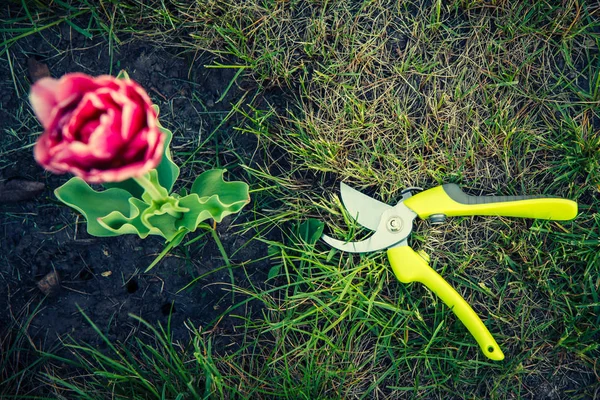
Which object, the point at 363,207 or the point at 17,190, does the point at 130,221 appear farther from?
the point at 363,207

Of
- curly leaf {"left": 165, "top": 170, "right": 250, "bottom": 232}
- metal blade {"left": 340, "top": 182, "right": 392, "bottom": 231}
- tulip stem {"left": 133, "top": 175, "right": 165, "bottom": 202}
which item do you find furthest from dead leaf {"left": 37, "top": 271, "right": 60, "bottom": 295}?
metal blade {"left": 340, "top": 182, "right": 392, "bottom": 231}

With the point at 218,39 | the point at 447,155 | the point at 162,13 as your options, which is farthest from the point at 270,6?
the point at 447,155

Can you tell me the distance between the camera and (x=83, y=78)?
3.59ft

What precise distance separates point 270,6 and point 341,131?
52 cm

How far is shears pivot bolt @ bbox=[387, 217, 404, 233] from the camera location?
1.80 metres

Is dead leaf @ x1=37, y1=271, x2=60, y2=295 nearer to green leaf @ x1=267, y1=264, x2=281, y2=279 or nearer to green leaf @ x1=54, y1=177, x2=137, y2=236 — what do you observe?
green leaf @ x1=54, y1=177, x2=137, y2=236

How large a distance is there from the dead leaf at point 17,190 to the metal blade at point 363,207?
1085mm

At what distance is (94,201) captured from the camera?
5.28 ft

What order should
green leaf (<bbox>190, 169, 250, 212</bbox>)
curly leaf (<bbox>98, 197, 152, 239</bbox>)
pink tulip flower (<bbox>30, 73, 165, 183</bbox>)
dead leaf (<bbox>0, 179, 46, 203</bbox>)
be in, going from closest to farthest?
pink tulip flower (<bbox>30, 73, 165, 183</bbox>) < curly leaf (<bbox>98, 197, 152, 239</bbox>) < green leaf (<bbox>190, 169, 250, 212</bbox>) < dead leaf (<bbox>0, 179, 46, 203</bbox>)

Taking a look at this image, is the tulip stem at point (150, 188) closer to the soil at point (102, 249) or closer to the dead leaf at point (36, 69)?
the soil at point (102, 249)

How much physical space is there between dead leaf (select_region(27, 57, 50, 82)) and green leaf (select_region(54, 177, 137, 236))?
23.0 inches

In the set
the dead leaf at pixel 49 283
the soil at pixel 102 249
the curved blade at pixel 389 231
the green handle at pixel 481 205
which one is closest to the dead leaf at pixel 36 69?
the soil at pixel 102 249

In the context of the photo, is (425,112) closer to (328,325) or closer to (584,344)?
(328,325)

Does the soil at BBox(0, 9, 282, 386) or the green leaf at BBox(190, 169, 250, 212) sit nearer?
the green leaf at BBox(190, 169, 250, 212)
